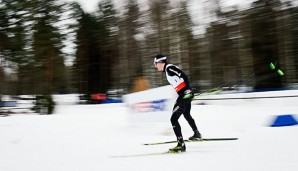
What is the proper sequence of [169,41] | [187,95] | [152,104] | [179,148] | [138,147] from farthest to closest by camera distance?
[169,41], [152,104], [138,147], [187,95], [179,148]

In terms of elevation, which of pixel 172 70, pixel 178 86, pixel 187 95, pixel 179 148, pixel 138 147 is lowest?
pixel 138 147

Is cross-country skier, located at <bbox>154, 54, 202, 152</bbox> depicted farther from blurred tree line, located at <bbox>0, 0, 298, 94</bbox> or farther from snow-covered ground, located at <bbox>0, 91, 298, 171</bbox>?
blurred tree line, located at <bbox>0, 0, 298, 94</bbox>

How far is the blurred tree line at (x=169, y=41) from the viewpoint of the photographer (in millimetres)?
25516

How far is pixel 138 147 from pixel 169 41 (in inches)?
834

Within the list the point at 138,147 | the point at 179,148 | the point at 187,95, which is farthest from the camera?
the point at 138,147

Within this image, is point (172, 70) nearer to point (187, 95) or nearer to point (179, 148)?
point (187, 95)

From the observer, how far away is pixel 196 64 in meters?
28.8

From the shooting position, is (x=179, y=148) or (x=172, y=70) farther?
(x=172, y=70)

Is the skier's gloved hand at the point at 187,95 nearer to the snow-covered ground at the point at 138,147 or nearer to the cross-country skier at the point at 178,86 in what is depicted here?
the cross-country skier at the point at 178,86

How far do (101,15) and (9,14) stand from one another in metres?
16.4

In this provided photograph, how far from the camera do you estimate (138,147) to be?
662 centimetres

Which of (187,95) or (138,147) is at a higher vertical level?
(187,95)

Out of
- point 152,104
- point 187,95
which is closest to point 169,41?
point 152,104

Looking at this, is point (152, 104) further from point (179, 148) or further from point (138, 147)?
point (179, 148)
